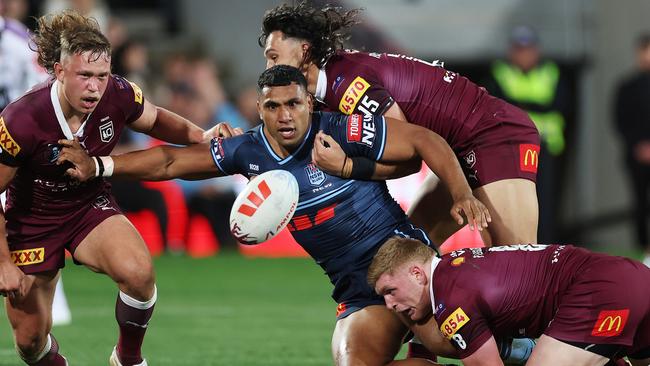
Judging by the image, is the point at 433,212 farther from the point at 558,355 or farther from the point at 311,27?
the point at 558,355

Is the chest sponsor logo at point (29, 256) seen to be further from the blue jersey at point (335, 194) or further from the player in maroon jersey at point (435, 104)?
the player in maroon jersey at point (435, 104)

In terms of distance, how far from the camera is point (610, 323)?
227 inches

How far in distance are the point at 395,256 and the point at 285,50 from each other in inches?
57.3

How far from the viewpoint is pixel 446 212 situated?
7344 millimetres

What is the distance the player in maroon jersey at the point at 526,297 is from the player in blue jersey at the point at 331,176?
0.44 m

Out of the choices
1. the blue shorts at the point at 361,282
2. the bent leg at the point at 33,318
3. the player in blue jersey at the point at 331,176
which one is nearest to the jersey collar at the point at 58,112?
the player in blue jersey at the point at 331,176

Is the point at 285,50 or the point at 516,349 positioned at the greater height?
the point at 285,50

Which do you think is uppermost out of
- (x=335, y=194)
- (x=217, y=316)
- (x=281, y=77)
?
(x=281, y=77)

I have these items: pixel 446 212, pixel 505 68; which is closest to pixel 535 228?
pixel 446 212

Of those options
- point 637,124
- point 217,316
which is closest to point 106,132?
point 217,316

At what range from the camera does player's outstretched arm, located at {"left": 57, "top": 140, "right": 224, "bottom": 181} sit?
642cm

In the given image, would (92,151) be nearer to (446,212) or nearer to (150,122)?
(150,122)

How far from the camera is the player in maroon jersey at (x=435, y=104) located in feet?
21.8

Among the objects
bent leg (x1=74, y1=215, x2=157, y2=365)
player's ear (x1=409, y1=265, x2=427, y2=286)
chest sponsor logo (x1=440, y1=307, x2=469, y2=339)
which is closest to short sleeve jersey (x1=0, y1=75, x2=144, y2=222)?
bent leg (x1=74, y1=215, x2=157, y2=365)
